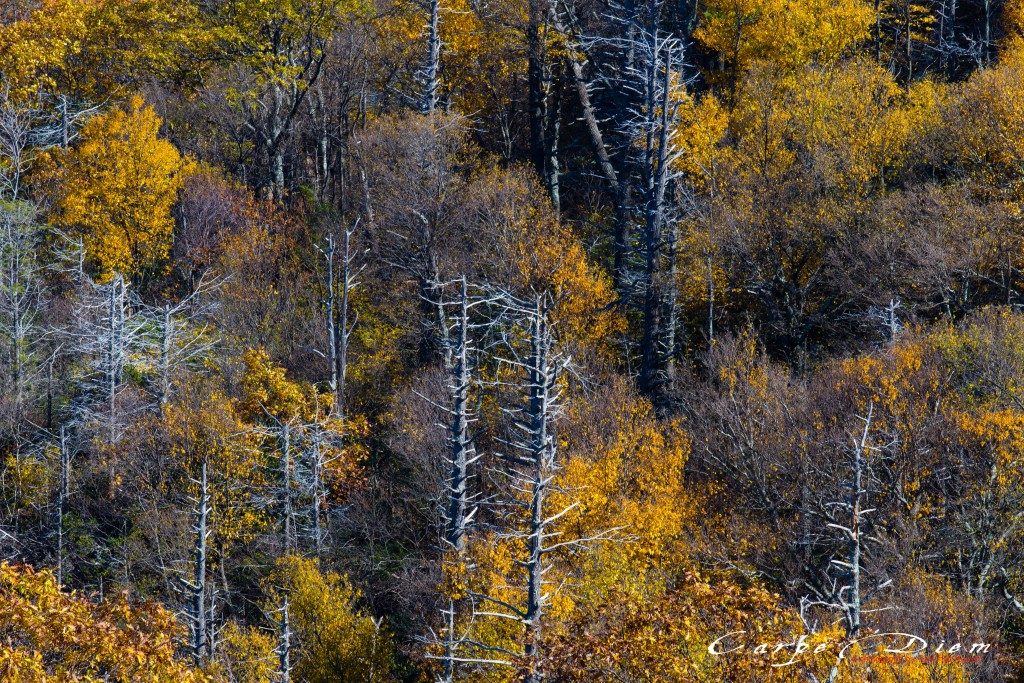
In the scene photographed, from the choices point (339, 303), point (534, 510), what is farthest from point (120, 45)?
point (534, 510)

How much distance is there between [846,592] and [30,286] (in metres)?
32.7

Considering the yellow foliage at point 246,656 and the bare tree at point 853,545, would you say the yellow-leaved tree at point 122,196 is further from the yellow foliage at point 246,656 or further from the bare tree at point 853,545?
the bare tree at point 853,545

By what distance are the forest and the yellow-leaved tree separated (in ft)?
0.43

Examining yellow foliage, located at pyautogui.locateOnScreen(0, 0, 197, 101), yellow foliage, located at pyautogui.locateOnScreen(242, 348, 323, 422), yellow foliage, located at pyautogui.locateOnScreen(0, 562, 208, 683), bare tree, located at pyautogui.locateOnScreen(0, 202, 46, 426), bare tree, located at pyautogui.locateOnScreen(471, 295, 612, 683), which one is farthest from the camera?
yellow foliage, located at pyautogui.locateOnScreen(0, 0, 197, 101)

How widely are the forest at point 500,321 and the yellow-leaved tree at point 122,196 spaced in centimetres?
13

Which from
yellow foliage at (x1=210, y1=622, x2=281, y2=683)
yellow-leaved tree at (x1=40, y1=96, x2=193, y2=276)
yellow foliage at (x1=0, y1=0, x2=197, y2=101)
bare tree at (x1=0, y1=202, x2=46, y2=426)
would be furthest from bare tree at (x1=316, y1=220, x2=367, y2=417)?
yellow foliage at (x1=0, y1=0, x2=197, y2=101)

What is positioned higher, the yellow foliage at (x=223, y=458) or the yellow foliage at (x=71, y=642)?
the yellow foliage at (x=71, y=642)

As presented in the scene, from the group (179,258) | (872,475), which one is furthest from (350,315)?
(872,475)

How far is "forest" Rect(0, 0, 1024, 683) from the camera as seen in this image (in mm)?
32094

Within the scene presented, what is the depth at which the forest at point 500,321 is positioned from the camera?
32.1 m

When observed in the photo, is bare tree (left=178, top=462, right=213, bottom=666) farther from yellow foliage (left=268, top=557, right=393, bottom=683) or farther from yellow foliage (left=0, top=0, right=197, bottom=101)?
yellow foliage (left=0, top=0, right=197, bottom=101)

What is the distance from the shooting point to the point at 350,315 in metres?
45.8

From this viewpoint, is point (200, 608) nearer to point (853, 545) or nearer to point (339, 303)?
point (339, 303)

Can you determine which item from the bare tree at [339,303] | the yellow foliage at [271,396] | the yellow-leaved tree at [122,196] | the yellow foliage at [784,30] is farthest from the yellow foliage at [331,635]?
the yellow foliage at [784,30]
